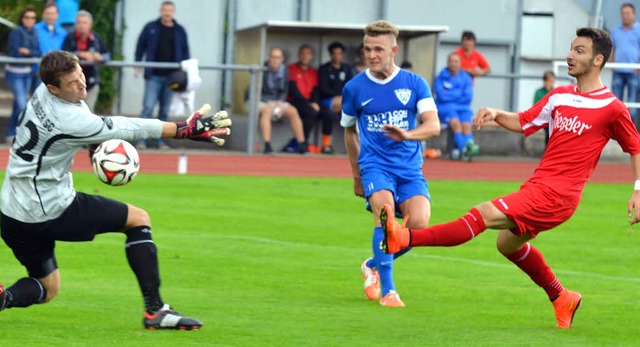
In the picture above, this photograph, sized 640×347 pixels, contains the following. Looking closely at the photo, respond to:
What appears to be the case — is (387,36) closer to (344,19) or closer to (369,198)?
(369,198)

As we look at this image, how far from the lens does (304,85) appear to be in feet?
80.5

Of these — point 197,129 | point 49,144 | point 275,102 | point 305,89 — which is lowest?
point 275,102

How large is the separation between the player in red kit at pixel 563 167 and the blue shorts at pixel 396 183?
1.30 m

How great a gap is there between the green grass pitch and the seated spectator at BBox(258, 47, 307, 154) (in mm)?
6608

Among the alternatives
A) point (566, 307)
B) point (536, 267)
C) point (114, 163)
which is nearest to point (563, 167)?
point (536, 267)

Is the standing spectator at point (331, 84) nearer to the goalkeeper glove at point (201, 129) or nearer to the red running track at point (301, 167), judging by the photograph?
the red running track at point (301, 167)

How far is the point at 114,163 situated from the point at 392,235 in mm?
1740

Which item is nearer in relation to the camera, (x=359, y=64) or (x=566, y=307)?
(x=566, y=307)

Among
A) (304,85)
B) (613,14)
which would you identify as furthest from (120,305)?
(613,14)

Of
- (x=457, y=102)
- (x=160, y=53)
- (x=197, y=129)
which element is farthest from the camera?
(x=457, y=102)

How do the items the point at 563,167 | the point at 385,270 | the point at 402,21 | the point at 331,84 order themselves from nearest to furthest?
the point at 563,167, the point at 385,270, the point at 331,84, the point at 402,21

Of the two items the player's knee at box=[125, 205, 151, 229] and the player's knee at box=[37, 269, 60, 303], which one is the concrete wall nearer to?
the player's knee at box=[37, 269, 60, 303]

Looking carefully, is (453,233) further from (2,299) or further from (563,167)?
(2,299)

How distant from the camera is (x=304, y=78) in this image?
24.5m
